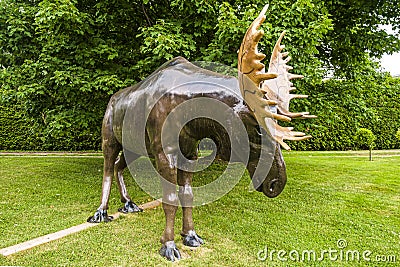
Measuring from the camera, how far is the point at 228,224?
16.5 ft

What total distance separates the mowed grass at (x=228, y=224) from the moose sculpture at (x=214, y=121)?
0.49m

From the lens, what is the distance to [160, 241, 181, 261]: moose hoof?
3.82 meters

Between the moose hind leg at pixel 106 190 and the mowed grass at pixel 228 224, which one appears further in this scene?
the moose hind leg at pixel 106 190

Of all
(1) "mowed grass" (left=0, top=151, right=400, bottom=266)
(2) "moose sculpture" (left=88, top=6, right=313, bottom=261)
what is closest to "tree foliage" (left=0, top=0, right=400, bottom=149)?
(1) "mowed grass" (left=0, top=151, right=400, bottom=266)

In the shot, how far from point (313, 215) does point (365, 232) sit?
0.88m

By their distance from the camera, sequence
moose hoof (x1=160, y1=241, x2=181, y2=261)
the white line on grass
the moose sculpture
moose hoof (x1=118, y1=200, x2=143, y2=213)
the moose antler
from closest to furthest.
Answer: the moose antler
the moose sculpture
moose hoof (x1=160, y1=241, x2=181, y2=261)
the white line on grass
moose hoof (x1=118, y1=200, x2=143, y2=213)

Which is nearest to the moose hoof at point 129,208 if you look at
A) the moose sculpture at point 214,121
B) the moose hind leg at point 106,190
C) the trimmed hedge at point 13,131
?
the moose hind leg at point 106,190

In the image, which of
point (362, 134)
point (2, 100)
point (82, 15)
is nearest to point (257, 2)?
point (82, 15)

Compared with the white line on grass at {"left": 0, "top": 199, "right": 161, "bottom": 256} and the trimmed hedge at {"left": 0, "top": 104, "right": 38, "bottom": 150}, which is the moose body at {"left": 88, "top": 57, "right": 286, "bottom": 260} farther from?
the trimmed hedge at {"left": 0, "top": 104, "right": 38, "bottom": 150}

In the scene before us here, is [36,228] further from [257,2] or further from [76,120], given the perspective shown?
[257,2]

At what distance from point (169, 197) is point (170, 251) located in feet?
1.89

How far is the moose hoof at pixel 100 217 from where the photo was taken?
501 centimetres

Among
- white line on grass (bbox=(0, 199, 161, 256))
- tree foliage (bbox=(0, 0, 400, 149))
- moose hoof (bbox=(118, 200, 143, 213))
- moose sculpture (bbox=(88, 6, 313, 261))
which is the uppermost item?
tree foliage (bbox=(0, 0, 400, 149))

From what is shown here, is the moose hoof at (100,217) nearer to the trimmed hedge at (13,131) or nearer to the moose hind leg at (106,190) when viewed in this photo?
the moose hind leg at (106,190)
